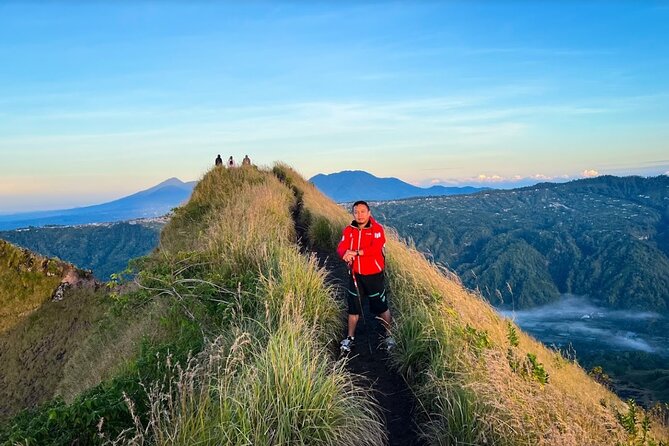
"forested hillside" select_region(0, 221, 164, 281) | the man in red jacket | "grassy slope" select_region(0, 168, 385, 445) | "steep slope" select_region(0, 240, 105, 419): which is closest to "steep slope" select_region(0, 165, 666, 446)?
"grassy slope" select_region(0, 168, 385, 445)

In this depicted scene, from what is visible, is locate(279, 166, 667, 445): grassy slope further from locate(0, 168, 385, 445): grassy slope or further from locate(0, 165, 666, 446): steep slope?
locate(0, 168, 385, 445): grassy slope

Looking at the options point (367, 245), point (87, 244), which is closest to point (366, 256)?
point (367, 245)

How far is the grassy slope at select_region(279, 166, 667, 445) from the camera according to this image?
4.20 metres

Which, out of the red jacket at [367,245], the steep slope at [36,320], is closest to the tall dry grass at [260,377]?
the red jacket at [367,245]

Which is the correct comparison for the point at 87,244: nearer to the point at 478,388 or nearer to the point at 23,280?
the point at 23,280

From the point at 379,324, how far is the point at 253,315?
8.70ft

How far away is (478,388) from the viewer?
451 centimetres

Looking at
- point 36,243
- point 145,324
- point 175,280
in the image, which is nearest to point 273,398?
point 175,280

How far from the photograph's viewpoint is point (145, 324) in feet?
24.0

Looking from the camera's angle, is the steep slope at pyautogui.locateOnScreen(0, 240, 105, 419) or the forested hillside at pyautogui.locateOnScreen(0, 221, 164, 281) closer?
the steep slope at pyautogui.locateOnScreen(0, 240, 105, 419)

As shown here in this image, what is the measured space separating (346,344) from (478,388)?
232cm

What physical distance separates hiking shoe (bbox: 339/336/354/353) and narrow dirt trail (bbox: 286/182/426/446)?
0.13m

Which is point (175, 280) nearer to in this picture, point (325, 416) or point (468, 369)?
point (325, 416)

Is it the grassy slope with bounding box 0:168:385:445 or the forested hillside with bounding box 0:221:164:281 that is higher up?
the grassy slope with bounding box 0:168:385:445
